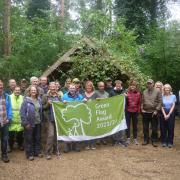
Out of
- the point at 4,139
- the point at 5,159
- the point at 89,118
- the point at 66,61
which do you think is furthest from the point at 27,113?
the point at 66,61

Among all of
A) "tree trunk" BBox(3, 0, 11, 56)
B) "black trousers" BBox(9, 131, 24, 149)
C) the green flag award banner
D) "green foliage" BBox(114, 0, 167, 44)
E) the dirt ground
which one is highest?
"green foliage" BBox(114, 0, 167, 44)

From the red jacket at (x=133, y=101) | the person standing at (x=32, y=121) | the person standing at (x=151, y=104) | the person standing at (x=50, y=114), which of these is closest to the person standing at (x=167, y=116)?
the person standing at (x=151, y=104)

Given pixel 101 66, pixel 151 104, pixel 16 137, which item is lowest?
pixel 16 137

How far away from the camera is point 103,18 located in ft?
48.6

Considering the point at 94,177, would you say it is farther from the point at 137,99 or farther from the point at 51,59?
the point at 51,59

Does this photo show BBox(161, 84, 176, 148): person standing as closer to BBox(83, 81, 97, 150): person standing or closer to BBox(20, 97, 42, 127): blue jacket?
BBox(83, 81, 97, 150): person standing

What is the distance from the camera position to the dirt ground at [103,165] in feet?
24.2

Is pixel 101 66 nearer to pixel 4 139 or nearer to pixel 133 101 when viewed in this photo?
pixel 133 101

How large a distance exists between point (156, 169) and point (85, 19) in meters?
9.81

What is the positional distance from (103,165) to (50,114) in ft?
6.50

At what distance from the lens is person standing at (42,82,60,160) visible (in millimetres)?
8805

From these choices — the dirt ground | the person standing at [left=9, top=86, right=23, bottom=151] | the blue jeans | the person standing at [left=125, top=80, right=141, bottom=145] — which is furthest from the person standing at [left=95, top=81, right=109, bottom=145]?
the blue jeans

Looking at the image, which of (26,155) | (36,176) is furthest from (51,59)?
(36,176)

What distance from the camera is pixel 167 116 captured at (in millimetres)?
9617
